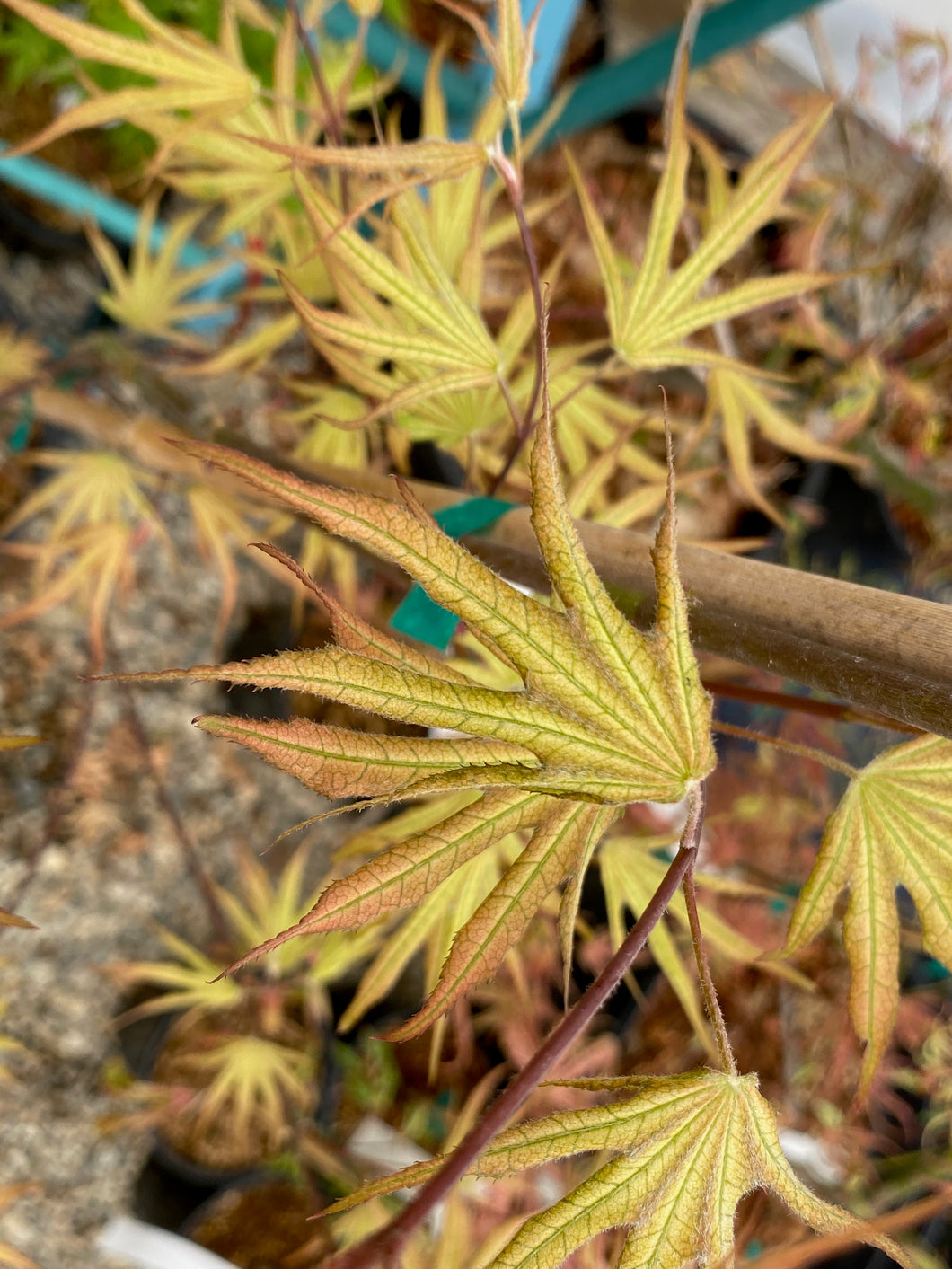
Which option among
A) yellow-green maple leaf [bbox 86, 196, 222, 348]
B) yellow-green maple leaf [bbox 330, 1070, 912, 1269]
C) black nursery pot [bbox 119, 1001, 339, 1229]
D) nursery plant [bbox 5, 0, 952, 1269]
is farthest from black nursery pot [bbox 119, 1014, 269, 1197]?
yellow-green maple leaf [bbox 330, 1070, 912, 1269]

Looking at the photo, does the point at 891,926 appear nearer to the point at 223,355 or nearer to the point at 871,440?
the point at 223,355

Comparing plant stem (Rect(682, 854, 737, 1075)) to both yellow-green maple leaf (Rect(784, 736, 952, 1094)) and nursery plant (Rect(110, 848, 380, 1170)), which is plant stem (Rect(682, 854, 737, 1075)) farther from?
nursery plant (Rect(110, 848, 380, 1170))

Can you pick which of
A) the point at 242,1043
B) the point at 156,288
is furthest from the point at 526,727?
the point at 242,1043

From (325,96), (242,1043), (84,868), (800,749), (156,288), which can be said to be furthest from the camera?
(84,868)

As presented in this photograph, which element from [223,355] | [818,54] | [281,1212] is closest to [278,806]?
[281,1212]

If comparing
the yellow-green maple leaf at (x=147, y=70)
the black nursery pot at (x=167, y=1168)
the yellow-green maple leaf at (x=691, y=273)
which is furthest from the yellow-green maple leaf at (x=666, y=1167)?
the black nursery pot at (x=167, y=1168)

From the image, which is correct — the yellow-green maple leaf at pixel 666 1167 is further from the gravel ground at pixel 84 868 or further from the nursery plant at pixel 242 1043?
the gravel ground at pixel 84 868

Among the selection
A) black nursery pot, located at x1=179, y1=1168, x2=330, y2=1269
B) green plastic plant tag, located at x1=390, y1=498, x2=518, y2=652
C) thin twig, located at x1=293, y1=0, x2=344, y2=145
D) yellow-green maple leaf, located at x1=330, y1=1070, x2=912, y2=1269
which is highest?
thin twig, located at x1=293, y1=0, x2=344, y2=145

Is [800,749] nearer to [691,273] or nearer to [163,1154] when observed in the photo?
[691,273]
